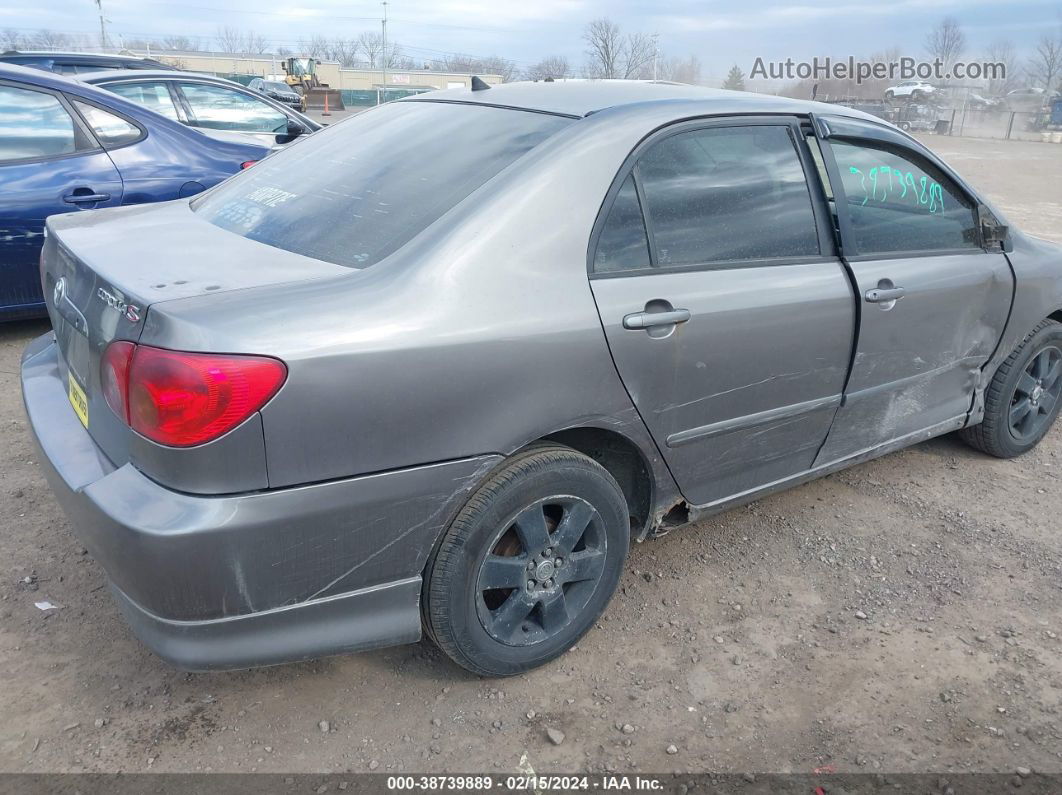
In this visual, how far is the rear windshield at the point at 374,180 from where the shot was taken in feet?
8.00

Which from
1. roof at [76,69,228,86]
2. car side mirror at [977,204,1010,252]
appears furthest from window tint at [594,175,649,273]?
roof at [76,69,228,86]

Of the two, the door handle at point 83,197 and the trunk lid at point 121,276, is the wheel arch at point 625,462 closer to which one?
the trunk lid at point 121,276

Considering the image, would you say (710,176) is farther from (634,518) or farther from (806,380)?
(634,518)

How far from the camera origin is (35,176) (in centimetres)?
483

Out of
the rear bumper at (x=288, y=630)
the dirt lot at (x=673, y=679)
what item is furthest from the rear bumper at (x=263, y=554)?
the dirt lot at (x=673, y=679)

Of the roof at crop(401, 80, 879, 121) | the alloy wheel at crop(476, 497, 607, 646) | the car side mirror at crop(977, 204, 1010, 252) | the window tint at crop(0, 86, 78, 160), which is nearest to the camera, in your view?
the alloy wheel at crop(476, 497, 607, 646)

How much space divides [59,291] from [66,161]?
114 inches

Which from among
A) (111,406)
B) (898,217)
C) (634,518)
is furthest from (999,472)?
(111,406)

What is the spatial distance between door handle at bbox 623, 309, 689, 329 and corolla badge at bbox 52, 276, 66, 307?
64.9 inches

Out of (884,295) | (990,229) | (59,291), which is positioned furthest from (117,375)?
(990,229)

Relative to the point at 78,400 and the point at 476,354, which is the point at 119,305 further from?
the point at 476,354

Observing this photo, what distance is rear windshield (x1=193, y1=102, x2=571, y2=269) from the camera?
2438 mm

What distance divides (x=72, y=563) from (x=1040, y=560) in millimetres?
3626

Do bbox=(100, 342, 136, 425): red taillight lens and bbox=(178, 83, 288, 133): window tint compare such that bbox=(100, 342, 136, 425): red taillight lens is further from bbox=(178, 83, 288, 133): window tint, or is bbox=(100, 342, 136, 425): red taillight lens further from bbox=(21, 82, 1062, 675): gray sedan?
bbox=(178, 83, 288, 133): window tint
